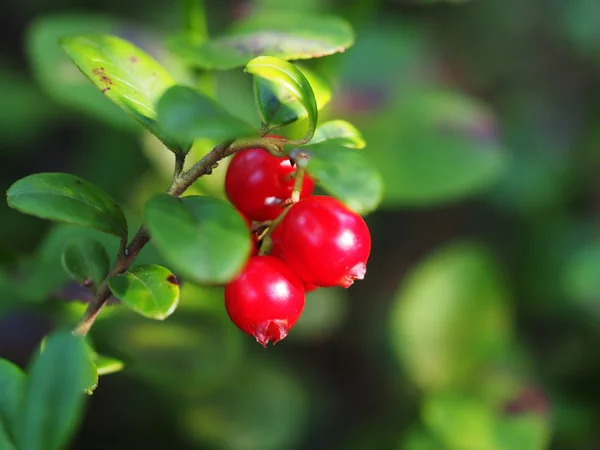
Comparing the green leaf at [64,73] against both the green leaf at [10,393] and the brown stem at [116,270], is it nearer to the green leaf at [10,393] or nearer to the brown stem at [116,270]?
the brown stem at [116,270]

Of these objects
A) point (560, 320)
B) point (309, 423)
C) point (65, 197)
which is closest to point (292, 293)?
point (65, 197)

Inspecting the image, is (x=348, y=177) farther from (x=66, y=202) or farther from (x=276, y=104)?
(x=66, y=202)

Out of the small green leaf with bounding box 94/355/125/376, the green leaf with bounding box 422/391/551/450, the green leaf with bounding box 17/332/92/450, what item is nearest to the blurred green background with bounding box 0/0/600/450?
the green leaf with bounding box 422/391/551/450

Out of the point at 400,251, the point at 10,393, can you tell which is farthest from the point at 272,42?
the point at 400,251

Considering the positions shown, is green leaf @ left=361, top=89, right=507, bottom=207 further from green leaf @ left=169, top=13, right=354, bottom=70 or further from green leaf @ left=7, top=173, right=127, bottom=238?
green leaf @ left=7, top=173, right=127, bottom=238

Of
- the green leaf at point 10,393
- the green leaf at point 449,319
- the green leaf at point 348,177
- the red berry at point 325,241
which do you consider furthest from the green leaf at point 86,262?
the green leaf at point 449,319

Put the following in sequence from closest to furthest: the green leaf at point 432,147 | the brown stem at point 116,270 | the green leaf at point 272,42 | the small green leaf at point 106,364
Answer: the brown stem at point 116,270
the small green leaf at point 106,364
the green leaf at point 272,42
the green leaf at point 432,147

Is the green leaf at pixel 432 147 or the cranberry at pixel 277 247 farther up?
the cranberry at pixel 277 247
